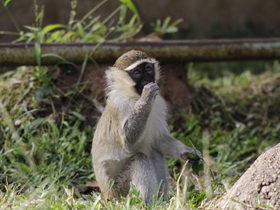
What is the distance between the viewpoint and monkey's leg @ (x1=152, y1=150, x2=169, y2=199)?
5185 mm

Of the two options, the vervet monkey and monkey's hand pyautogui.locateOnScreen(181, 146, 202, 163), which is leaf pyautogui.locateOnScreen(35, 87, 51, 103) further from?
monkey's hand pyautogui.locateOnScreen(181, 146, 202, 163)

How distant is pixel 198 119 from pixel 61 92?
75.7 inches

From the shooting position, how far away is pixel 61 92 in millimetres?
6688

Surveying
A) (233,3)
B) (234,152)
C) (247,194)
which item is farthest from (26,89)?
(233,3)

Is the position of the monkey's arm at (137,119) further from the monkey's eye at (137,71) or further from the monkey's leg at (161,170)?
the monkey's leg at (161,170)

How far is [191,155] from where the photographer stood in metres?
5.21

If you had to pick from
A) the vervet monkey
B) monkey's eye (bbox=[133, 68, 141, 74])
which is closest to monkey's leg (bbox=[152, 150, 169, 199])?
the vervet monkey

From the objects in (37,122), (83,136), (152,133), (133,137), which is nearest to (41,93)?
(37,122)

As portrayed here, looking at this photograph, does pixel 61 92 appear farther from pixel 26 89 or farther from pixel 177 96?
pixel 177 96

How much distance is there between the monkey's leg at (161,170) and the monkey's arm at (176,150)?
0.23 ft

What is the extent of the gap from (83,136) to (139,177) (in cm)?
160

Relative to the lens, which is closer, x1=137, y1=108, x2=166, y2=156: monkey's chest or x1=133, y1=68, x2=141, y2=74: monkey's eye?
x1=133, y1=68, x2=141, y2=74: monkey's eye

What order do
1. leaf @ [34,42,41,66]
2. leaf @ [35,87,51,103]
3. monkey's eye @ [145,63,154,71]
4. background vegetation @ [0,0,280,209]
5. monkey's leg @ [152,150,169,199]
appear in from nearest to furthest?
1. background vegetation @ [0,0,280,209]
2. monkey's eye @ [145,63,154,71]
3. monkey's leg @ [152,150,169,199]
4. leaf @ [34,42,41,66]
5. leaf @ [35,87,51,103]

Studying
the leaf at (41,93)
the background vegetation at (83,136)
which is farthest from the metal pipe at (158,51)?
the leaf at (41,93)
